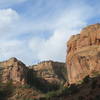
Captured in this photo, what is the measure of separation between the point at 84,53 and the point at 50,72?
77.1m

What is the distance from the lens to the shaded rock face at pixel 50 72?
17688 centimetres

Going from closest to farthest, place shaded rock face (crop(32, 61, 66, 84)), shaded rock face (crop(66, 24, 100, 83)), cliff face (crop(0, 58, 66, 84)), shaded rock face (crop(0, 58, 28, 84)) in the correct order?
shaded rock face (crop(66, 24, 100, 83))
shaded rock face (crop(0, 58, 28, 84))
cliff face (crop(0, 58, 66, 84))
shaded rock face (crop(32, 61, 66, 84))

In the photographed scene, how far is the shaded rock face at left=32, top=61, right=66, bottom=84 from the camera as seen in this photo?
176875 millimetres

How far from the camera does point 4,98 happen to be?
4624 inches

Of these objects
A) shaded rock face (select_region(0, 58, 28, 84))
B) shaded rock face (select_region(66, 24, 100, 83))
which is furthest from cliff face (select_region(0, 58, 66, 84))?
shaded rock face (select_region(66, 24, 100, 83))

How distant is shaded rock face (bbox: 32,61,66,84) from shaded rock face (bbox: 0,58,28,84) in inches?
1038

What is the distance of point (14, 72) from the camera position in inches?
5664

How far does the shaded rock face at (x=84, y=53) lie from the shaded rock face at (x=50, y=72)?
180ft

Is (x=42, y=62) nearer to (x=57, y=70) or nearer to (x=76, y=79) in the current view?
(x=57, y=70)

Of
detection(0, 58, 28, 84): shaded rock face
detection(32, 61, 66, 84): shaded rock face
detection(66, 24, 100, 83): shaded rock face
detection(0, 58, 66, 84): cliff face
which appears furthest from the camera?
detection(32, 61, 66, 84): shaded rock face

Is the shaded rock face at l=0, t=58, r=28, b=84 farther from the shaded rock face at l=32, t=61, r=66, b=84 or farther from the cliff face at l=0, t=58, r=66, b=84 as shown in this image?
the shaded rock face at l=32, t=61, r=66, b=84

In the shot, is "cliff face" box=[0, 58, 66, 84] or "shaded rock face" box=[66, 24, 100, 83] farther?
"cliff face" box=[0, 58, 66, 84]

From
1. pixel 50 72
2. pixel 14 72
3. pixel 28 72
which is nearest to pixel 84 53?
pixel 14 72

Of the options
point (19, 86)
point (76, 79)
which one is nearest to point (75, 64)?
point (76, 79)
